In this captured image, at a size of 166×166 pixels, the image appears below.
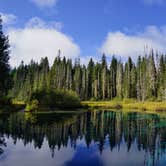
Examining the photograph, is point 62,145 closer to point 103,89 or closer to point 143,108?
point 143,108

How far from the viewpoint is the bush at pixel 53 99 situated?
179ft

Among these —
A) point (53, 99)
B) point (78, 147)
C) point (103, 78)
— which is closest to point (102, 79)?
point (103, 78)

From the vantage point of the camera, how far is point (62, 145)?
834 inches

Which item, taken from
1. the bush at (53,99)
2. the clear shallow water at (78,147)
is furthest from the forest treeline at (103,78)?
the clear shallow water at (78,147)

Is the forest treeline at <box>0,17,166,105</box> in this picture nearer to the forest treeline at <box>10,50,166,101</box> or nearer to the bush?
the forest treeline at <box>10,50,166,101</box>

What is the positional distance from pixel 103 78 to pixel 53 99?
40.4m

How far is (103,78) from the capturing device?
316 feet

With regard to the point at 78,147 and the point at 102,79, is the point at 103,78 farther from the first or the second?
the point at 78,147

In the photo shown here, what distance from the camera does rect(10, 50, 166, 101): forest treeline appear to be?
87.0m

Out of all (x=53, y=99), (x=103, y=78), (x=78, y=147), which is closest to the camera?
(x=78, y=147)

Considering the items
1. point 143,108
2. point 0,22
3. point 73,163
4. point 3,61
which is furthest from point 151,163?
point 143,108

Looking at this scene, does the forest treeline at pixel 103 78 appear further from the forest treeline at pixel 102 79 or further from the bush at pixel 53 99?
the bush at pixel 53 99

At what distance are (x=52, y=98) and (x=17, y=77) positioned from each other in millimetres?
61538

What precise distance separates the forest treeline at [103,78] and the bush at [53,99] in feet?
79.7
